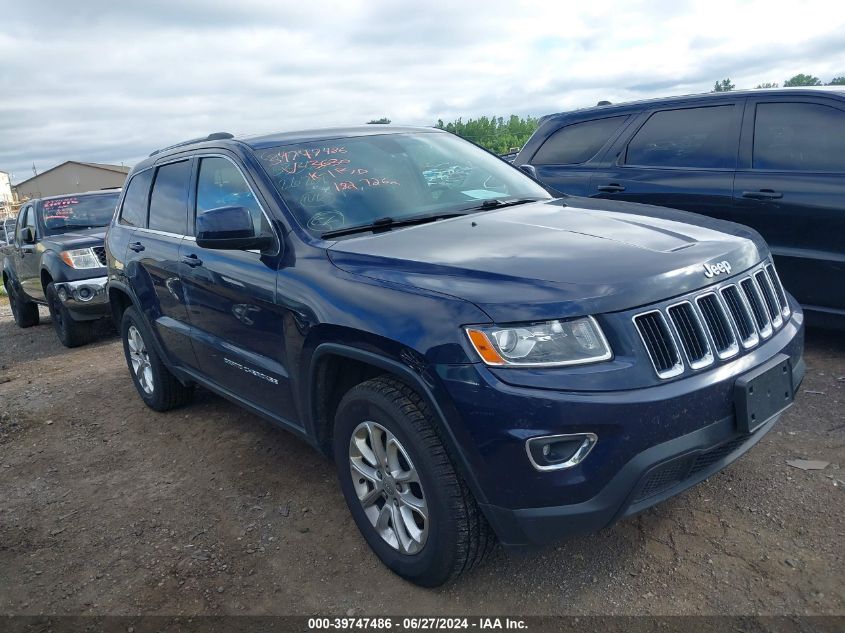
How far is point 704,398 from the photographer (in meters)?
2.47

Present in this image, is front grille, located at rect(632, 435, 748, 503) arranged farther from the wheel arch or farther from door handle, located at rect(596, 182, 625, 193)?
door handle, located at rect(596, 182, 625, 193)

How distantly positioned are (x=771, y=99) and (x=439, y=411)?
402 centimetres

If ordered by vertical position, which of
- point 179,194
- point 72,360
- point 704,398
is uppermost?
point 179,194

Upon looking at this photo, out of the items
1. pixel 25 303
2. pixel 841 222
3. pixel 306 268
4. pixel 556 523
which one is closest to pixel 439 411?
pixel 556 523

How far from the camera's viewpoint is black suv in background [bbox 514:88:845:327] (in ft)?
15.5

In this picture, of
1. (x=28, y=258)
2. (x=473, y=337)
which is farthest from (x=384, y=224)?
(x=28, y=258)

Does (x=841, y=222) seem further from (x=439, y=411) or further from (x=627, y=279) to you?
(x=439, y=411)

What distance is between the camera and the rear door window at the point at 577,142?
20.3 ft

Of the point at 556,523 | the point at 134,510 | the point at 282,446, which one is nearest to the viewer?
the point at 556,523

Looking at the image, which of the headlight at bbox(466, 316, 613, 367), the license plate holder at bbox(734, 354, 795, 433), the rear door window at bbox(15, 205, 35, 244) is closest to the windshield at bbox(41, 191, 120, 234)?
the rear door window at bbox(15, 205, 35, 244)

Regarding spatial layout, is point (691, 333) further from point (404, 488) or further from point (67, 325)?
point (67, 325)

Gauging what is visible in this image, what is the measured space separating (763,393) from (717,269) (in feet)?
1.59

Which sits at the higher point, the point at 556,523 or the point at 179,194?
the point at 179,194

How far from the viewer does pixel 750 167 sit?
5137 mm
